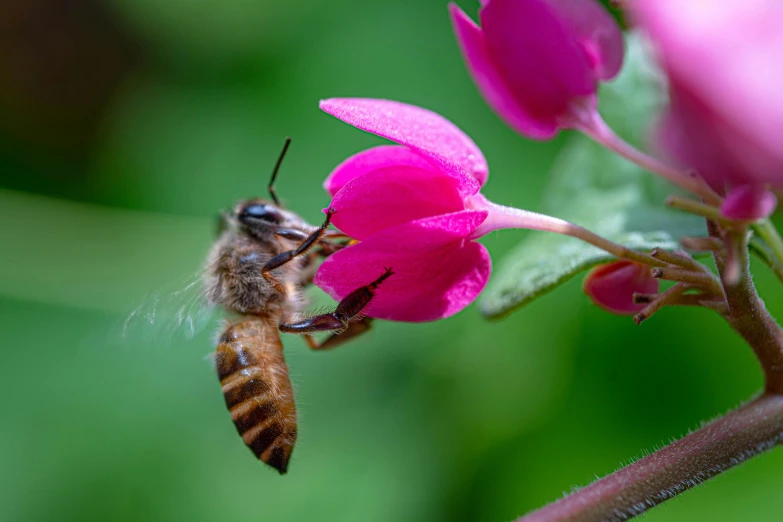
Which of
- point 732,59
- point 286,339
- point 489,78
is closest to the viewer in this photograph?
point 732,59

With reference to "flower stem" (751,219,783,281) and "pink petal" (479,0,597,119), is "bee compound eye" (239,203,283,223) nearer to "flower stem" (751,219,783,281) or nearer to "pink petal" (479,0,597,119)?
"pink petal" (479,0,597,119)

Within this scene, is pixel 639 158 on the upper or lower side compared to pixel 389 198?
lower

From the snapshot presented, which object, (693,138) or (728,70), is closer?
(728,70)

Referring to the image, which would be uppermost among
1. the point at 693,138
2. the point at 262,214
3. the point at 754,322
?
the point at 262,214

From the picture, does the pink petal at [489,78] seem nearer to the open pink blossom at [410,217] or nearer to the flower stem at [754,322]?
the open pink blossom at [410,217]

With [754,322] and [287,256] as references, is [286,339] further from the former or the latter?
[754,322]

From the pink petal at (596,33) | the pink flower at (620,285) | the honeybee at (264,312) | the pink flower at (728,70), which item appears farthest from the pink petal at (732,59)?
the honeybee at (264,312)

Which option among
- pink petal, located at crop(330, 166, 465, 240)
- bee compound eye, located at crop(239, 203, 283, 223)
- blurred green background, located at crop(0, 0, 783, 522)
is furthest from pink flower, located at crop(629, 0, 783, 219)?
blurred green background, located at crop(0, 0, 783, 522)

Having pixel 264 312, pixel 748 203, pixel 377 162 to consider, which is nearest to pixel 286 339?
pixel 264 312
